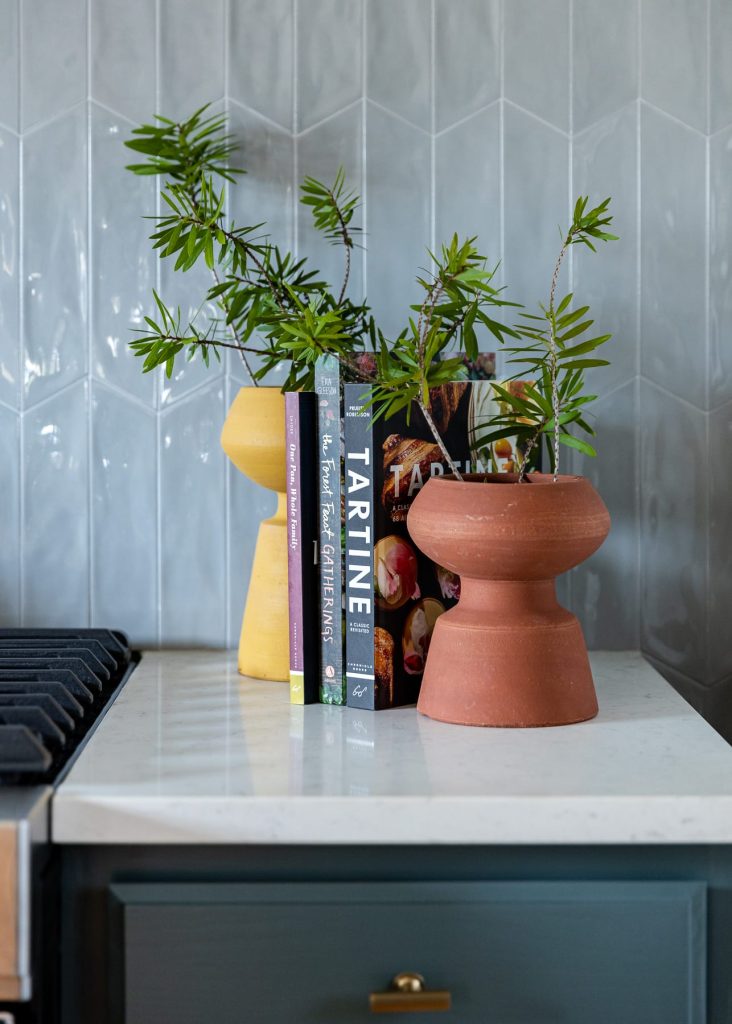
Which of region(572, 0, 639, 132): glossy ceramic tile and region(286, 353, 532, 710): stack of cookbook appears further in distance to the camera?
region(572, 0, 639, 132): glossy ceramic tile

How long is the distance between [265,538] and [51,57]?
0.60 m

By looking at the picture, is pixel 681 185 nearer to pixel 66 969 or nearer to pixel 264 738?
pixel 264 738

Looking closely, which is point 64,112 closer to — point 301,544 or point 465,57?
point 465,57

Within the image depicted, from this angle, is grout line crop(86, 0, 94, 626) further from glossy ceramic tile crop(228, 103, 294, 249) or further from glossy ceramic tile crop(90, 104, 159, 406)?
glossy ceramic tile crop(228, 103, 294, 249)

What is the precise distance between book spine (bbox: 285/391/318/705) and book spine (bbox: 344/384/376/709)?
0.04m

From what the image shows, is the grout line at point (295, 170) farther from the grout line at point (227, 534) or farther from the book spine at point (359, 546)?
the book spine at point (359, 546)

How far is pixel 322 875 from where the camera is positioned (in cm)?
84

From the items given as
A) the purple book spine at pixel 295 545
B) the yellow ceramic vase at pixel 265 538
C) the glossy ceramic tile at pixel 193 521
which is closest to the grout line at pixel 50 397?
the glossy ceramic tile at pixel 193 521

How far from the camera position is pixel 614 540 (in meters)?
1.33

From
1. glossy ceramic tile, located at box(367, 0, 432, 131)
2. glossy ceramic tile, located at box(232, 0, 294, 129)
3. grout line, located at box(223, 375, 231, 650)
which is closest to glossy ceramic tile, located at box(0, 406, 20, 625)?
grout line, located at box(223, 375, 231, 650)

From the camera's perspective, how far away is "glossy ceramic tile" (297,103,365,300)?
131 centimetres

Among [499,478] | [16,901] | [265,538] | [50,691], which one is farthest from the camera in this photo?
[265,538]

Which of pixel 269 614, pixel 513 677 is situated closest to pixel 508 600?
pixel 513 677

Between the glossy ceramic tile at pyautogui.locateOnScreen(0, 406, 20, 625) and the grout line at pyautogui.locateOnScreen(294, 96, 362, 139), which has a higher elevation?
the grout line at pyautogui.locateOnScreen(294, 96, 362, 139)
